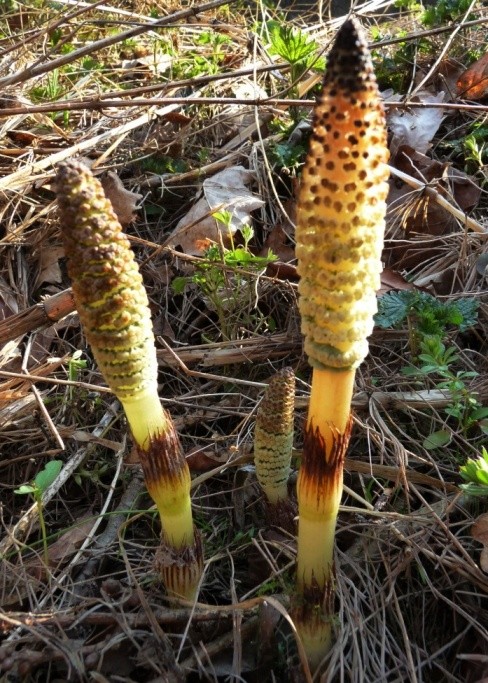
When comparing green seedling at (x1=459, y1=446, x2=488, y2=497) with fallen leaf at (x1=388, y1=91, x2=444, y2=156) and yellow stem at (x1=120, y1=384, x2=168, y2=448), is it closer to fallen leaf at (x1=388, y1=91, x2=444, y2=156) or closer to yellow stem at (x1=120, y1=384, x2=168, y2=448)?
yellow stem at (x1=120, y1=384, x2=168, y2=448)

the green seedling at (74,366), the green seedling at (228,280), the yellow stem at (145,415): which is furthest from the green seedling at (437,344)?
the green seedling at (74,366)

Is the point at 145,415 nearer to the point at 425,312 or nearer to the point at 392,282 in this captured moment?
the point at 425,312

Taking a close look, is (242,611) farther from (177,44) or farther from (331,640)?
(177,44)

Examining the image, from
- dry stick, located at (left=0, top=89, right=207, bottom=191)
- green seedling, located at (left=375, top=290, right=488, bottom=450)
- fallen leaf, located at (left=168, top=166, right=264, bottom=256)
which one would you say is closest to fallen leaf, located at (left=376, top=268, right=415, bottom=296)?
green seedling, located at (left=375, top=290, right=488, bottom=450)

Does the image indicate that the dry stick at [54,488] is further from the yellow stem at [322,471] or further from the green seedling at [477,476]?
the green seedling at [477,476]

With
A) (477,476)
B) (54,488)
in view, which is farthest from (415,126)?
(54,488)

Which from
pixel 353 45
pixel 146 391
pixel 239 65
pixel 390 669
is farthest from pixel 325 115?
pixel 239 65

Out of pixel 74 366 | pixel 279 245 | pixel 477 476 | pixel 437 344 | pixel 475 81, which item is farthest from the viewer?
pixel 475 81

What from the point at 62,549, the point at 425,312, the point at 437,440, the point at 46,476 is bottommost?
the point at 62,549
